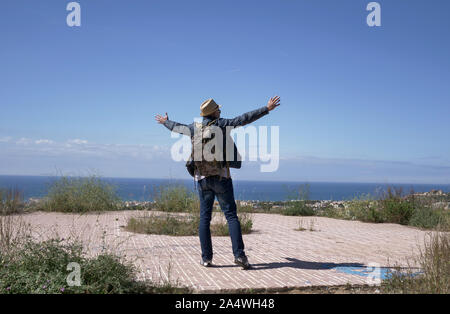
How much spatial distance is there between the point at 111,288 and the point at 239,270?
71.9 inches

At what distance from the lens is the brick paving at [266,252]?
4695 mm

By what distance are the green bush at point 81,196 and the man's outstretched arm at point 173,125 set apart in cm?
754

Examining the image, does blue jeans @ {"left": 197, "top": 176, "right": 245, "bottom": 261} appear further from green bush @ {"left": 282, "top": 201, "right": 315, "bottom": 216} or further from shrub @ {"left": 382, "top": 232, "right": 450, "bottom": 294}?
green bush @ {"left": 282, "top": 201, "right": 315, "bottom": 216}

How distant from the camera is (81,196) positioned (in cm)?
1255

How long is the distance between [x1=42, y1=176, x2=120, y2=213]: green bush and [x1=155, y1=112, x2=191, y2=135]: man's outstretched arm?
7543 mm

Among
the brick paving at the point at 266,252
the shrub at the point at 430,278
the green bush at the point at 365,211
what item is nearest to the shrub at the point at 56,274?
the brick paving at the point at 266,252

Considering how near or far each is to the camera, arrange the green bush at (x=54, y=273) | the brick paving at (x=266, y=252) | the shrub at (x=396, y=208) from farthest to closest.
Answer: the shrub at (x=396, y=208)
the brick paving at (x=266, y=252)
the green bush at (x=54, y=273)

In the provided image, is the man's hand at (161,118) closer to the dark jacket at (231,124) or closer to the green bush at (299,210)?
the dark jacket at (231,124)

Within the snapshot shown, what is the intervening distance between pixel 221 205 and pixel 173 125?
1297mm
